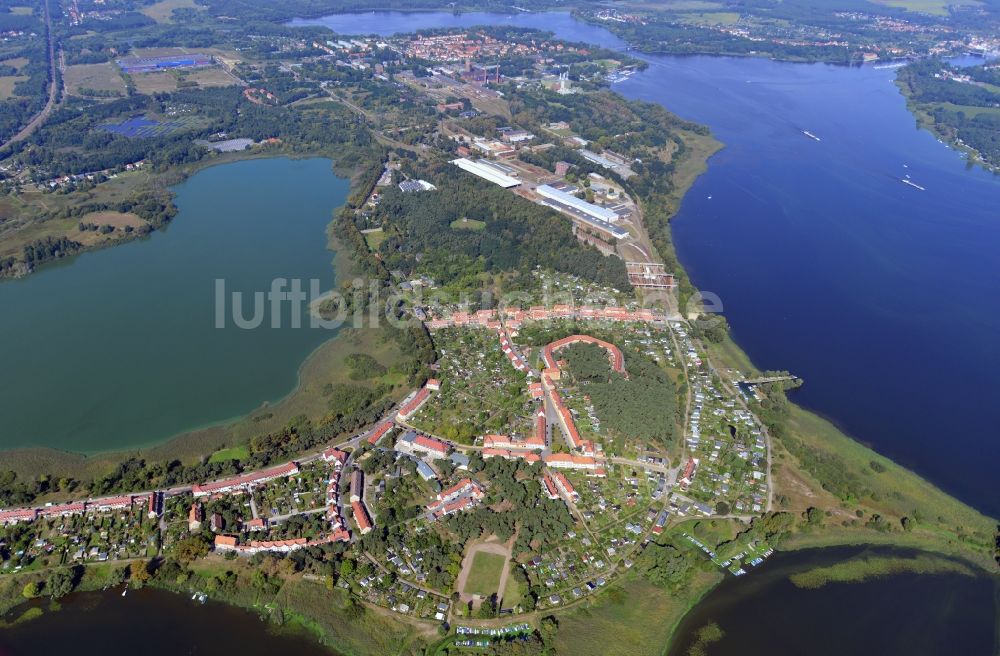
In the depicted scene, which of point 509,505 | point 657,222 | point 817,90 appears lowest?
point 509,505

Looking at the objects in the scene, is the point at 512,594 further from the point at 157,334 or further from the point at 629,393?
the point at 157,334

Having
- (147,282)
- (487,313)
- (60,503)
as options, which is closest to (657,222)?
(487,313)

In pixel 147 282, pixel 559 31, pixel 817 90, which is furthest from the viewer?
pixel 559 31

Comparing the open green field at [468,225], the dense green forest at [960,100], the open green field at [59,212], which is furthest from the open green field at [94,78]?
the dense green forest at [960,100]

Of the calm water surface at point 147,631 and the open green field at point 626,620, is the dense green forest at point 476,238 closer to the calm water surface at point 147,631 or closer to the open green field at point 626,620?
the open green field at point 626,620

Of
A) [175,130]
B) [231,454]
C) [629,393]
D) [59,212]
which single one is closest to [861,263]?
[629,393]

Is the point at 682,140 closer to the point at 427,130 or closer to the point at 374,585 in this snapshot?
the point at 427,130
